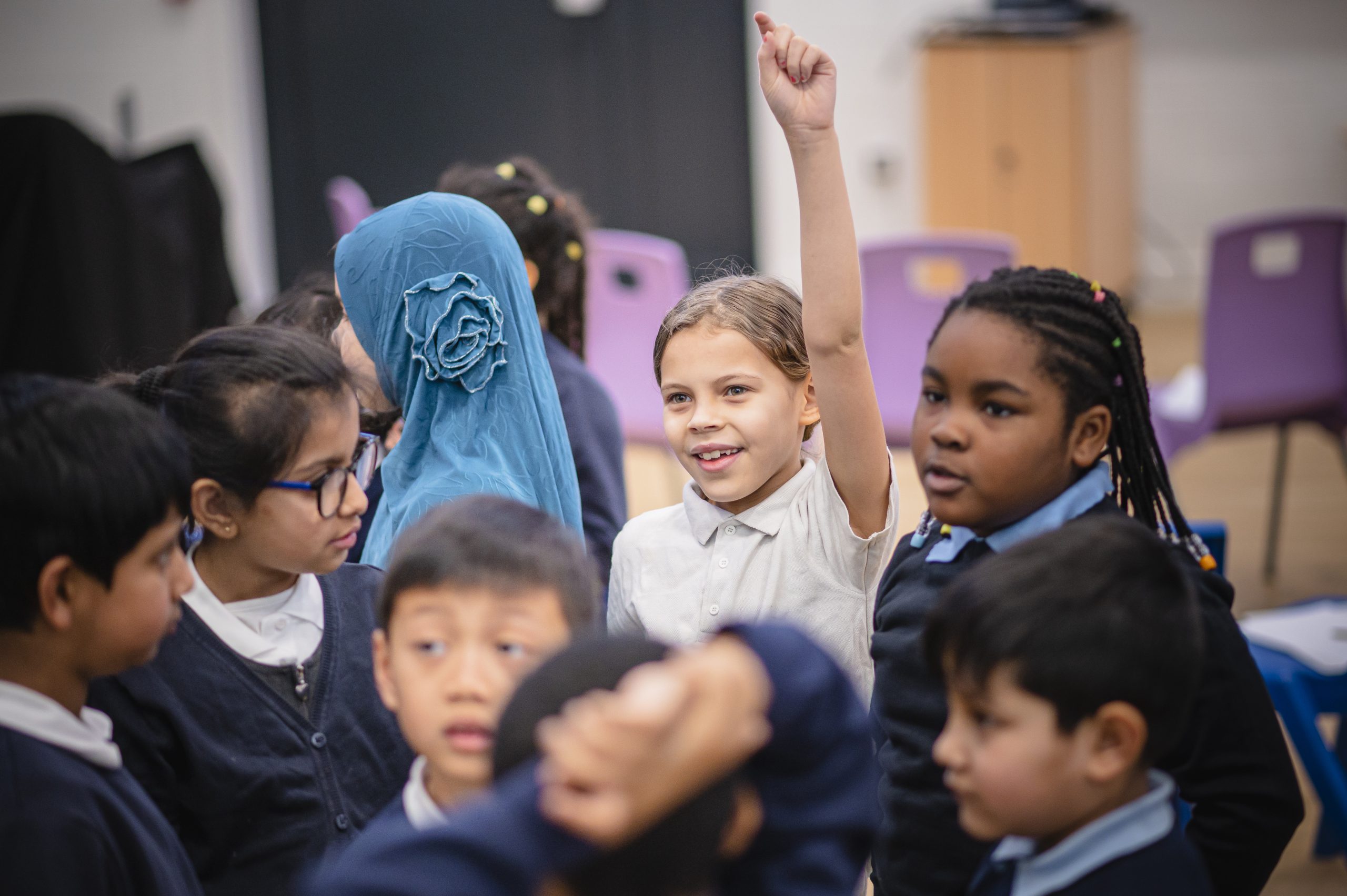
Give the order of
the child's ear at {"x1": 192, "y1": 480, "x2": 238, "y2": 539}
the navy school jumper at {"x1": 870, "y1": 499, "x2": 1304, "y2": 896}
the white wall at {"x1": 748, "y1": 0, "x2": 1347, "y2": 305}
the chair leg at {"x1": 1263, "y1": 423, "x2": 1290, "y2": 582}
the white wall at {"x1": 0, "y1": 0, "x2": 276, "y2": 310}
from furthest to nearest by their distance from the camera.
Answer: the white wall at {"x1": 748, "y1": 0, "x2": 1347, "y2": 305} → the white wall at {"x1": 0, "y1": 0, "x2": 276, "y2": 310} → the chair leg at {"x1": 1263, "y1": 423, "x2": 1290, "y2": 582} → the child's ear at {"x1": 192, "y1": 480, "x2": 238, "y2": 539} → the navy school jumper at {"x1": 870, "y1": 499, "x2": 1304, "y2": 896}

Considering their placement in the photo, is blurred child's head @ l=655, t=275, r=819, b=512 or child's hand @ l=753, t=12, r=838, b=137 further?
blurred child's head @ l=655, t=275, r=819, b=512

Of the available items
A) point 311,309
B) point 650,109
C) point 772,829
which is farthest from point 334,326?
point 650,109

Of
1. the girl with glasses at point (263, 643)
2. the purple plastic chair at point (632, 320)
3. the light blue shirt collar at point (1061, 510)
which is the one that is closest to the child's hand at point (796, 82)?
the light blue shirt collar at point (1061, 510)

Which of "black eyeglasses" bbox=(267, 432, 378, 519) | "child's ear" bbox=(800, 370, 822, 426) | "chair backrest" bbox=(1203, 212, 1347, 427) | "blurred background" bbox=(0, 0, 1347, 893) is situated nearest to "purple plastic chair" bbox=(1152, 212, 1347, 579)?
"chair backrest" bbox=(1203, 212, 1347, 427)

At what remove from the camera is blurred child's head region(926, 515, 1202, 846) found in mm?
947

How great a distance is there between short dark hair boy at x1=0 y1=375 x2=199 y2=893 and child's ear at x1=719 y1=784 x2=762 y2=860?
22.5 inches

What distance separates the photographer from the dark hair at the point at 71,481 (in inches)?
38.7

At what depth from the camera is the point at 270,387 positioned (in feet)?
4.47

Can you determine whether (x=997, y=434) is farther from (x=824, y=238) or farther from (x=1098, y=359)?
(x=824, y=238)

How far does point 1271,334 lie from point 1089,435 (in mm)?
2698

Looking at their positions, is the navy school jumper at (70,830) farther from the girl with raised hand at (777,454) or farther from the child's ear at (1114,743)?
the child's ear at (1114,743)

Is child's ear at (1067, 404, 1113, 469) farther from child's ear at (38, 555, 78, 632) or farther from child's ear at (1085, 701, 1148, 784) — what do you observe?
child's ear at (38, 555, 78, 632)

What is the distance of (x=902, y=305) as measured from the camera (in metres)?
3.56

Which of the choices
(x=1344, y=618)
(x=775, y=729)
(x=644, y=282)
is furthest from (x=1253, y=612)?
(x=775, y=729)
